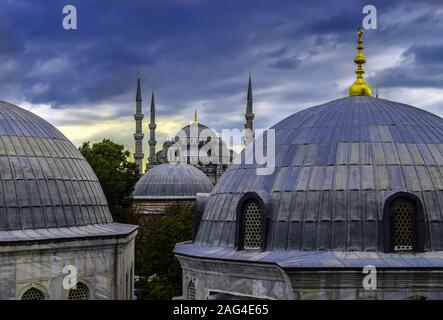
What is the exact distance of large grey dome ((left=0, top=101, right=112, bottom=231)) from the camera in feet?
57.8

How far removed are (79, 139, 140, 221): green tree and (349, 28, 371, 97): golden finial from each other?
22.5 meters

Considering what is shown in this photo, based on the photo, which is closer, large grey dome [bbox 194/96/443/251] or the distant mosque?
large grey dome [bbox 194/96/443/251]

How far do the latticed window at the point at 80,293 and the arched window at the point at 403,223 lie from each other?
773 centimetres

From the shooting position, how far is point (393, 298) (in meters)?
14.9

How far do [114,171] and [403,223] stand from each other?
28.5 m

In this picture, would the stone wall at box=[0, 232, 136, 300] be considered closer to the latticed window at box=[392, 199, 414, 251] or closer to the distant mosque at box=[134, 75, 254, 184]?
the latticed window at box=[392, 199, 414, 251]

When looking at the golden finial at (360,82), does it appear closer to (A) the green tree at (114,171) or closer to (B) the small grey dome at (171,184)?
(A) the green tree at (114,171)

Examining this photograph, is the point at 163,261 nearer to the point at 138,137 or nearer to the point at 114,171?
the point at 114,171

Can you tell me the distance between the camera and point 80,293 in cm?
1831

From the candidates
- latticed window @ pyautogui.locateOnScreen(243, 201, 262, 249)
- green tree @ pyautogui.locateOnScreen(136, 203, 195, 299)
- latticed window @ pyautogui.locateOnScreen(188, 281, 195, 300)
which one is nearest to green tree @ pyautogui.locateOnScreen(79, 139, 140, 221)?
green tree @ pyautogui.locateOnScreen(136, 203, 195, 299)

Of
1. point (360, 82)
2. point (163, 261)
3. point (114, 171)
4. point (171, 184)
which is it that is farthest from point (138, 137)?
point (360, 82)

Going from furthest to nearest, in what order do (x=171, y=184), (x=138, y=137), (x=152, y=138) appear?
(x=152, y=138) < (x=138, y=137) < (x=171, y=184)
